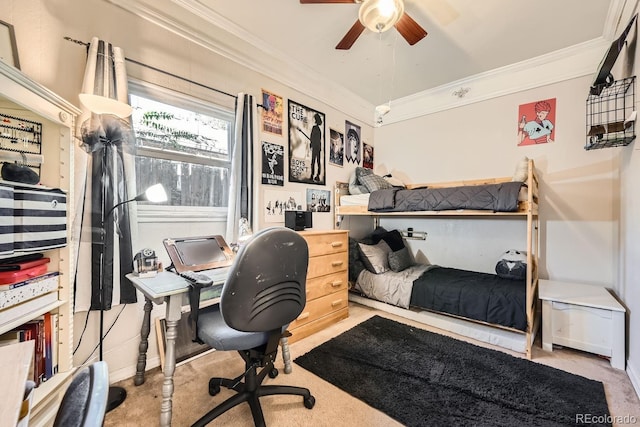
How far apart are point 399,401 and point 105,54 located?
2717 millimetres

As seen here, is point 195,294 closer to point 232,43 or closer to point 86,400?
point 86,400

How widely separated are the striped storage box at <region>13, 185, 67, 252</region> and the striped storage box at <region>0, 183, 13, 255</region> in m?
0.03

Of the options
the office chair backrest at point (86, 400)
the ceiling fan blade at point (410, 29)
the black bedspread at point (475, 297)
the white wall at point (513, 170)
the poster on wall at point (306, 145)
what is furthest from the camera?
the poster on wall at point (306, 145)

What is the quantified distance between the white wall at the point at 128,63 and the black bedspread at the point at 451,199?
1.43 meters

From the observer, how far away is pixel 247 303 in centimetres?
114

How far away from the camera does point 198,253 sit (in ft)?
5.55

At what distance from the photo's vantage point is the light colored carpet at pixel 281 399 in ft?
4.55

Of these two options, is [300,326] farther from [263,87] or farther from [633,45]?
[633,45]

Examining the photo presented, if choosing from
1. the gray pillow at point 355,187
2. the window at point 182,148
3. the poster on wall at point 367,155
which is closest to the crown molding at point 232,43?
the window at point 182,148

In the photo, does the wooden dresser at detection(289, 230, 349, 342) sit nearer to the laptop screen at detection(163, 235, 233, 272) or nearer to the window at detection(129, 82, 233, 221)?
the laptop screen at detection(163, 235, 233, 272)

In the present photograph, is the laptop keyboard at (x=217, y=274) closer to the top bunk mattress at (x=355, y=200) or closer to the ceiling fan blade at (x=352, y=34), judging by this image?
the ceiling fan blade at (x=352, y=34)

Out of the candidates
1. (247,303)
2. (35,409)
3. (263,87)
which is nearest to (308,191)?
(263,87)

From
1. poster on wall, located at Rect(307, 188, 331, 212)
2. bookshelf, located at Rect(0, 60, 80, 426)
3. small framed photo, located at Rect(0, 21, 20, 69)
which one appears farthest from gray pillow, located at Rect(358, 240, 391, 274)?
small framed photo, located at Rect(0, 21, 20, 69)

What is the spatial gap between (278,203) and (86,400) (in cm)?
222
